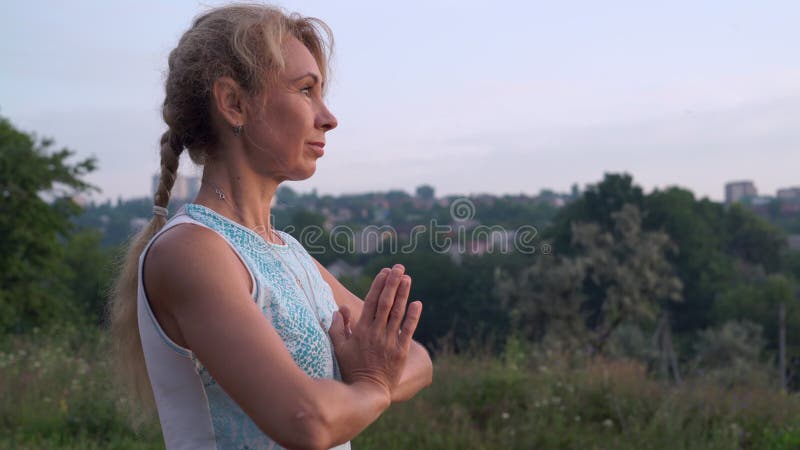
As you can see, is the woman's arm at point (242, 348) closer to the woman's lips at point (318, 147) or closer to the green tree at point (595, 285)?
the woman's lips at point (318, 147)

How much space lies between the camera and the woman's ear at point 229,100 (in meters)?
1.66

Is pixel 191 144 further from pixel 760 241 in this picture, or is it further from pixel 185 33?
pixel 760 241

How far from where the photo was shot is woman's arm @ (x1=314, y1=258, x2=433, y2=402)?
1.86 meters

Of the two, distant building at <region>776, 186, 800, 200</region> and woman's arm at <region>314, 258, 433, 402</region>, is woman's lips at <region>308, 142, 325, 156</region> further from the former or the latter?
distant building at <region>776, 186, 800, 200</region>

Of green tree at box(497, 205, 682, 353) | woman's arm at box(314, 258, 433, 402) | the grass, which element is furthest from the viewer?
green tree at box(497, 205, 682, 353)

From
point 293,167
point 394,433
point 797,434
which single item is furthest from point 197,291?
point 797,434

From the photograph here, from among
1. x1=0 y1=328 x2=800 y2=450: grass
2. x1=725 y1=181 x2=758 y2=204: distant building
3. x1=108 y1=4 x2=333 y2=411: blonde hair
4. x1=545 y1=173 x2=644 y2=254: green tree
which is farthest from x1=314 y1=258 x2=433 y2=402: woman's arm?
x1=725 y1=181 x2=758 y2=204: distant building

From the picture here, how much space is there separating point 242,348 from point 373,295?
29cm

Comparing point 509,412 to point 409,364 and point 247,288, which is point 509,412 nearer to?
point 409,364

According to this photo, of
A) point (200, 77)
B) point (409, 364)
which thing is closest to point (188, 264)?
point (200, 77)

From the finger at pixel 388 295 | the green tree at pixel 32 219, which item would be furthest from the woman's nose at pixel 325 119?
the green tree at pixel 32 219

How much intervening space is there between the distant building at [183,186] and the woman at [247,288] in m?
0.05

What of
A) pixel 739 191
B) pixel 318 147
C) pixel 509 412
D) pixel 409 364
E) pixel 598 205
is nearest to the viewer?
pixel 318 147

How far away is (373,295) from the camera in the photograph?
5.00ft
